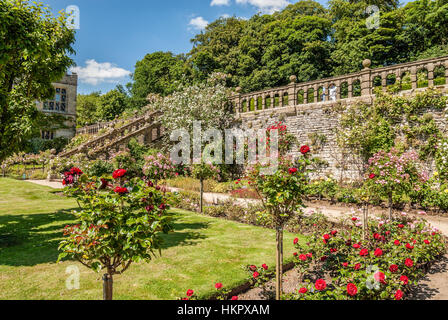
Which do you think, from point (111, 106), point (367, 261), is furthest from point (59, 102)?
point (367, 261)

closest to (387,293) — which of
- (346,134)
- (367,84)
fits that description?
(346,134)

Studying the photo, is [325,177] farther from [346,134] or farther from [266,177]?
[266,177]

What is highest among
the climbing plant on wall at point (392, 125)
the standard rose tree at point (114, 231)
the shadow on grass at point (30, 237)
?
the climbing plant on wall at point (392, 125)

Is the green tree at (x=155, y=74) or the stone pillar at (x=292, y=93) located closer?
the stone pillar at (x=292, y=93)

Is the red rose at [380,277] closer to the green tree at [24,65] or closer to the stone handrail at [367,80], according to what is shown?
the green tree at [24,65]

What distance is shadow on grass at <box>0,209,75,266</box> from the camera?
17.9 ft

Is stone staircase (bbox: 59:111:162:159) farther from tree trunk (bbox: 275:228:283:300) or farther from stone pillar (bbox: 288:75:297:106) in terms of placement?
tree trunk (bbox: 275:228:283:300)

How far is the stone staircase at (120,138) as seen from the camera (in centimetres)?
1752

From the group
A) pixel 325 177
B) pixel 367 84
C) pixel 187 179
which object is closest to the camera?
pixel 367 84

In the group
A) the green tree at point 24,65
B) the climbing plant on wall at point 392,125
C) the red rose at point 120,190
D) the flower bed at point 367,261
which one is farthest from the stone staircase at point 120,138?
the red rose at point 120,190

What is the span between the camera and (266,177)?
3914mm

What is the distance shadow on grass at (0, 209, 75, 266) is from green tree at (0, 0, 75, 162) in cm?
200

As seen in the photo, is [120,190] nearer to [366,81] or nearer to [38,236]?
[38,236]
